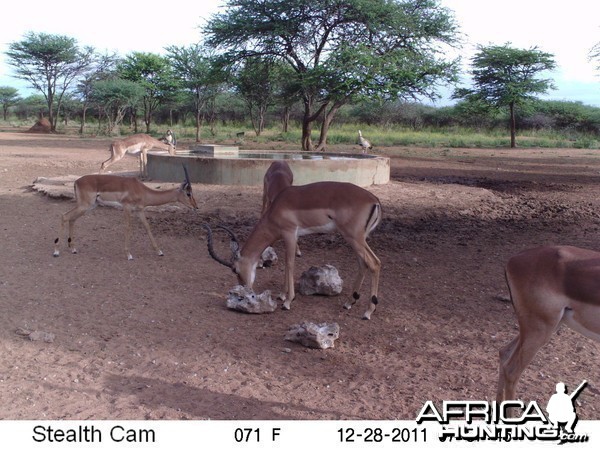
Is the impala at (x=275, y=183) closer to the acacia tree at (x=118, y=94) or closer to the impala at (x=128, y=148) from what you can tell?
the impala at (x=128, y=148)

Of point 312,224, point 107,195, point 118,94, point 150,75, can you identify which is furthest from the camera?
point 150,75

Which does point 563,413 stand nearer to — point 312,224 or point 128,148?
point 312,224

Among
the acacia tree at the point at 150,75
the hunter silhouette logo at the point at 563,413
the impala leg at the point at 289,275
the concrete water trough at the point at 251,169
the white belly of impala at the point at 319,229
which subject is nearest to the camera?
the hunter silhouette logo at the point at 563,413

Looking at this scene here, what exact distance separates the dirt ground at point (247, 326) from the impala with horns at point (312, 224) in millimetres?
380

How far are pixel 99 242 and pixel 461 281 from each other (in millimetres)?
4858

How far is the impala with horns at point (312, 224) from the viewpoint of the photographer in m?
6.23

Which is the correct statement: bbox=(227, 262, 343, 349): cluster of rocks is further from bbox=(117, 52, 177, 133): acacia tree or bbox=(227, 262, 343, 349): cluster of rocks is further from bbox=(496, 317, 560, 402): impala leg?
bbox=(117, 52, 177, 133): acacia tree

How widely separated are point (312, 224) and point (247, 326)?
1.29 meters

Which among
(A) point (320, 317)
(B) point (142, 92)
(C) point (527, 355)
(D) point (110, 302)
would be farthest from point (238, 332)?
(B) point (142, 92)

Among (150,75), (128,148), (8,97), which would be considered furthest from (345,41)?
(8,97)

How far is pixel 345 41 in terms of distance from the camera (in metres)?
22.2

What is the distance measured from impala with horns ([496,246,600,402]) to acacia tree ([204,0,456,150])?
17713 mm

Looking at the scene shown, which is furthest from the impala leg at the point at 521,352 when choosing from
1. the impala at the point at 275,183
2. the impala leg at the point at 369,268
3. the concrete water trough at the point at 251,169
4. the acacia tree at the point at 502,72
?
the acacia tree at the point at 502,72

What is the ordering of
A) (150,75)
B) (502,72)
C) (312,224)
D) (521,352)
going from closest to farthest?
(521,352), (312,224), (502,72), (150,75)
